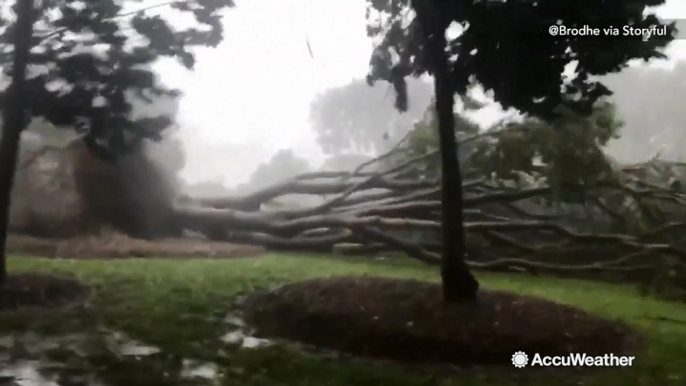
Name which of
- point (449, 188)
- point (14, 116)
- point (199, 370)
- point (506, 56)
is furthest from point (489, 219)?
point (14, 116)

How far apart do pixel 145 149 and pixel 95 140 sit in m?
0.28

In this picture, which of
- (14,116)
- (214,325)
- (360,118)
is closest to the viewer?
(214,325)

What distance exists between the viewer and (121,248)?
3701mm

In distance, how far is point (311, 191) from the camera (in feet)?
13.0

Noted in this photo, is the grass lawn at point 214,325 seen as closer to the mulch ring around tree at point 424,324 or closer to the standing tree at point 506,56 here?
the mulch ring around tree at point 424,324

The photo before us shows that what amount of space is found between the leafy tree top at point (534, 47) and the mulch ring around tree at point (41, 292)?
83.0 inches

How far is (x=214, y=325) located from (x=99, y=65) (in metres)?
1.65

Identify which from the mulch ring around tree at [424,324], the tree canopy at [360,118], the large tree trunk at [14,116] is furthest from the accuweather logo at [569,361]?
the large tree trunk at [14,116]

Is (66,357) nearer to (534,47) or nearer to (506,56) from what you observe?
(506,56)

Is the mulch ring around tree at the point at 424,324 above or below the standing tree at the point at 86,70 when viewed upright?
below

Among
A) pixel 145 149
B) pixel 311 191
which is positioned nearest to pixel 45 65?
pixel 145 149

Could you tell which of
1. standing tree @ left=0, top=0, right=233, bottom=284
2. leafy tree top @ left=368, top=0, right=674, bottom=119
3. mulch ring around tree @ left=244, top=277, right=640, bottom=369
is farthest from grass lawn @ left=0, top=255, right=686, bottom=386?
leafy tree top @ left=368, top=0, right=674, bottom=119

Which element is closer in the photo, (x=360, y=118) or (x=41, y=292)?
(x=41, y=292)

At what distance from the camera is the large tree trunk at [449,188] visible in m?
3.20
